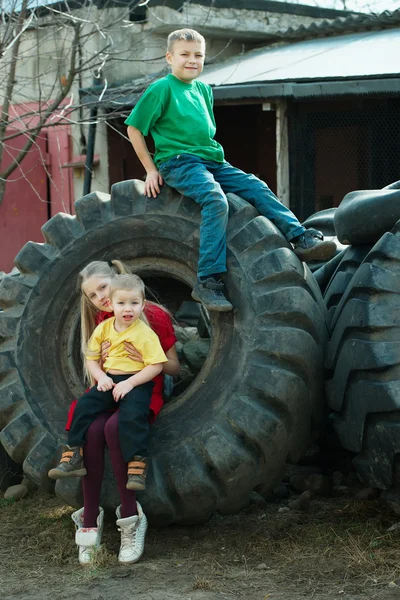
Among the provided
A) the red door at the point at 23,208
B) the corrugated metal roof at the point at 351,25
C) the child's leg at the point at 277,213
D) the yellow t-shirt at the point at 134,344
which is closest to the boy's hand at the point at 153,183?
the child's leg at the point at 277,213

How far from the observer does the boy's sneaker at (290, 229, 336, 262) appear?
4477 mm

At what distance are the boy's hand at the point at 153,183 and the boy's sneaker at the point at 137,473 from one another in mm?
1434

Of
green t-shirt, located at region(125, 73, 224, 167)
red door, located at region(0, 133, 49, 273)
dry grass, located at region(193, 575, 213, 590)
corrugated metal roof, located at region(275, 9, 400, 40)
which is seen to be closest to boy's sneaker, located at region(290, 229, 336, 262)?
green t-shirt, located at region(125, 73, 224, 167)

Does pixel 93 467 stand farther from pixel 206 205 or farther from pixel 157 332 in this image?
pixel 206 205

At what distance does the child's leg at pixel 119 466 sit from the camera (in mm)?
4062

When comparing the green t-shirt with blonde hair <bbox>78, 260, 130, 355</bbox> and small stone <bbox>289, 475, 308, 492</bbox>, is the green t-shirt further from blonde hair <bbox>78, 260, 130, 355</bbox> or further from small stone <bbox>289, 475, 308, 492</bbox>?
small stone <bbox>289, 475, 308, 492</bbox>

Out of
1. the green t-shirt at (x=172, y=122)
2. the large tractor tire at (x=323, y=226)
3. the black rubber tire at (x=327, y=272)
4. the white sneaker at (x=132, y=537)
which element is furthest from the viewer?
the large tractor tire at (x=323, y=226)

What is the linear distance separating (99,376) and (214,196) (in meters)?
1.06

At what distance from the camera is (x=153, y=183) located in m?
4.67

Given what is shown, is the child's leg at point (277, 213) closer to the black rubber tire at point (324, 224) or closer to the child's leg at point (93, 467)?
the child's leg at point (93, 467)

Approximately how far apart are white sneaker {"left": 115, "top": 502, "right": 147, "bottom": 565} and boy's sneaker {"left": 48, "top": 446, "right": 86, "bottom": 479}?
0.97 feet

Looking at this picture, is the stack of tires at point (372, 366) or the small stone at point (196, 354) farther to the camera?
the small stone at point (196, 354)

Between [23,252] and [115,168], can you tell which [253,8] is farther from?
[23,252]

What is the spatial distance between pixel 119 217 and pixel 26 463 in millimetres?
1372
